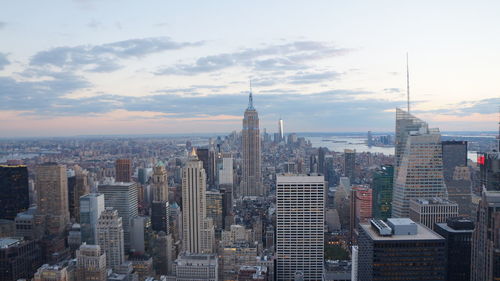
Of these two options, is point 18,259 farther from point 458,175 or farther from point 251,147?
point 251,147

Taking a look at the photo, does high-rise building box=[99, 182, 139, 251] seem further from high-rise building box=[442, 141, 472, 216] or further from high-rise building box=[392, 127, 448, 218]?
high-rise building box=[442, 141, 472, 216]

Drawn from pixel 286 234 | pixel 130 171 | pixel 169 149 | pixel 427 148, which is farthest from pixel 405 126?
pixel 130 171

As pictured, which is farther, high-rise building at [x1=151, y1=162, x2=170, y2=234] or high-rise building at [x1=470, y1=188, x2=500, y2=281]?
high-rise building at [x1=151, y1=162, x2=170, y2=234]

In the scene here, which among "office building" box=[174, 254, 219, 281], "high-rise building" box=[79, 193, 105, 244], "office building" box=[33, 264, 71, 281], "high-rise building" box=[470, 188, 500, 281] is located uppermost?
"high-rise building" box=[470, 188, 500, 281]

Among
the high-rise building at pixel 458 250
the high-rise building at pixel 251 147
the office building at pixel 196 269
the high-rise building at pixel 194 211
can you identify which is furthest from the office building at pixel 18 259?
the high-rise building at pixel 251 147

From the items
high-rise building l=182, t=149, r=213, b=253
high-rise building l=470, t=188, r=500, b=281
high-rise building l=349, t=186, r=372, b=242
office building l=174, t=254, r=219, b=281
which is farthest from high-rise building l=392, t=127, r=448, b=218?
high-rise building l=182, t=149, r=213, b=253

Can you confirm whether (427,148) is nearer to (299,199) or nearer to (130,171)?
(299,199)

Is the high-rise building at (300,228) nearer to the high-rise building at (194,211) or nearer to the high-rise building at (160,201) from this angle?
the high-rise building at (194,211)

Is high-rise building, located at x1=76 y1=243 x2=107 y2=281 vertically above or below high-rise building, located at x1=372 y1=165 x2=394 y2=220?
below
